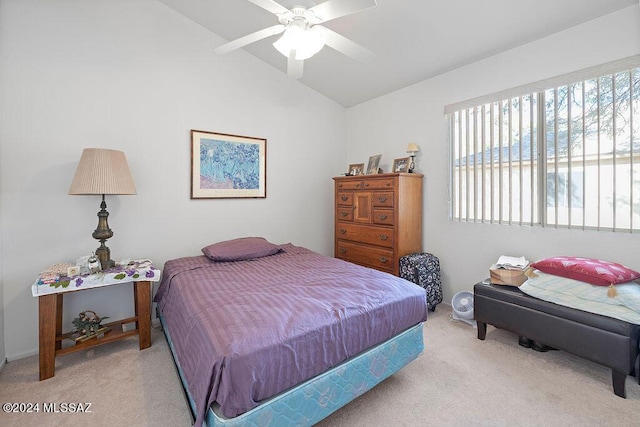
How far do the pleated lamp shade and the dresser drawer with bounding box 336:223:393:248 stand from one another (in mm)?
2335

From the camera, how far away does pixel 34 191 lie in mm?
2275

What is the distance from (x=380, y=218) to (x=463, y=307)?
4.01 feet

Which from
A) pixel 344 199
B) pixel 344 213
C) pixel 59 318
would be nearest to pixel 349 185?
pixel 344 199

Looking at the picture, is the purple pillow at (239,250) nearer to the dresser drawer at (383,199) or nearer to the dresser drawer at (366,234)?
the dresser drawer at (366,234)

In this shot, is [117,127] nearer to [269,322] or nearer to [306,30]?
[306,30]

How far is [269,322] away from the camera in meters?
1.39


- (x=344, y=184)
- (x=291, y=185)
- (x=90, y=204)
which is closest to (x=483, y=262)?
(x=344, y=184)

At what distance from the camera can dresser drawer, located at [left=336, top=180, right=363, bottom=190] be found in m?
3.47

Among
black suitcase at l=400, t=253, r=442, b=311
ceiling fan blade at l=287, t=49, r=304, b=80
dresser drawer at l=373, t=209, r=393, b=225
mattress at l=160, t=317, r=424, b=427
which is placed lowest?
mattress at l=160, t=317, r=424, b=427

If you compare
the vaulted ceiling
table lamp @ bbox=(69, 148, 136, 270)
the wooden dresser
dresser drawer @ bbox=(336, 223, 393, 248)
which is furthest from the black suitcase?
table lamp @ bbox=(69, 148, 136, 270)

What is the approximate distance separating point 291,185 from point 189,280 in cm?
200

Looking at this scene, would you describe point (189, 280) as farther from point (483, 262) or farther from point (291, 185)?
point (483, 262)

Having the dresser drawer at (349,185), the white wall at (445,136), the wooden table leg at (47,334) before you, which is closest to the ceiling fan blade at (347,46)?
the white wall at (445,136)

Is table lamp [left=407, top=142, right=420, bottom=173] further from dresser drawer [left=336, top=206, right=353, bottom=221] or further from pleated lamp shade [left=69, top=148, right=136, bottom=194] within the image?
pleated lamp shade [left=69, top=148, right=136, bottom=194]
